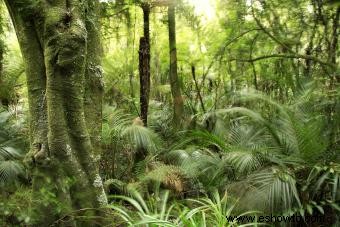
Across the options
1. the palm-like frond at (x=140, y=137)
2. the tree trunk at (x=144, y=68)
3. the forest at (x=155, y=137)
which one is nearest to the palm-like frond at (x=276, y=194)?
the forest at (x=155, y=137)

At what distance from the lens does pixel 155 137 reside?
6023 mm

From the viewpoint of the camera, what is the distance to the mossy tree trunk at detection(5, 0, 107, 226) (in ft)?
10.4

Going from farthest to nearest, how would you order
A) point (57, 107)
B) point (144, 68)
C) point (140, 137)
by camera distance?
point (144, 68), point (140, 137), point (57, 107)

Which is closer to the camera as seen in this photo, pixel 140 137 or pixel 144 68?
pixel 140 137

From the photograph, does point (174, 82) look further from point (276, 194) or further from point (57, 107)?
point (57, 107)

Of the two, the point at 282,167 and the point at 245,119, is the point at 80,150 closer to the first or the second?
the point at 282,167

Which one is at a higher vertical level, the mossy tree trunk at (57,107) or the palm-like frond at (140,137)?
the mossy tree trunk at (57,107)

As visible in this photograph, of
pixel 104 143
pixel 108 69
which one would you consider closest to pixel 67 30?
pixel 104 143

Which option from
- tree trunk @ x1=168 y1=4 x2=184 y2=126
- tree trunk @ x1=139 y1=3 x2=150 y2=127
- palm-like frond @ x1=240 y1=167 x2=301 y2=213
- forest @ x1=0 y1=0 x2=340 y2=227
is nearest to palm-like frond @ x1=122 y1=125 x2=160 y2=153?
forest @ x1=0 y1=0 x2=340 y2=227

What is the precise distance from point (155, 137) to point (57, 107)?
292cm

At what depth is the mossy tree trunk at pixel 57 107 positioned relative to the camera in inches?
125

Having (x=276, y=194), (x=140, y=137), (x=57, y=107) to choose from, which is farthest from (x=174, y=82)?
(x=57, y=107)

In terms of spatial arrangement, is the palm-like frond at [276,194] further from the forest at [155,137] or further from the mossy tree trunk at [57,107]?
the mossy tree trunk at [57,107]

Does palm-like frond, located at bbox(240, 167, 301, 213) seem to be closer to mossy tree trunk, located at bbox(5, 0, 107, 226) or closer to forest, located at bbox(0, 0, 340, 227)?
forest, located at bbox(0, 0, 340, 227)
